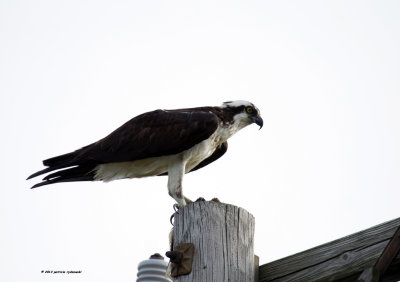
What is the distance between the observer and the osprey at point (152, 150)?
668 centimetres

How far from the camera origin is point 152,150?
22.1 feet

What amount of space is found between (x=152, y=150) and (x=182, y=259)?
3351 mm

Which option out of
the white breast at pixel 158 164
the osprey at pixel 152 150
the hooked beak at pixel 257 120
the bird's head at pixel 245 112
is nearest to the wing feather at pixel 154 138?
the osprey at pixel 152 150

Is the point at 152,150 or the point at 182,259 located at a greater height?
the point at 152,150

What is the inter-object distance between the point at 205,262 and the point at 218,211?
31cm

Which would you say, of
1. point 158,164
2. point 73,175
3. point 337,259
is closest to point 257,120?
point 158,164

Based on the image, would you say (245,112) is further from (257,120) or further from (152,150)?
(152,150)

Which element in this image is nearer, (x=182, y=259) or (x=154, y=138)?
(x=182, y=259)

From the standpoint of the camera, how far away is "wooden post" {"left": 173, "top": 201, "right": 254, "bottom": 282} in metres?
3.36

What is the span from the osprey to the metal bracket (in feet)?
9.76

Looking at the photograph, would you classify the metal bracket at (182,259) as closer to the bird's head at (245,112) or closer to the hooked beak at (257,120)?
the bird's head at (245,112)

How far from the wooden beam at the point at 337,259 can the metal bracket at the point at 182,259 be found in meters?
0.45

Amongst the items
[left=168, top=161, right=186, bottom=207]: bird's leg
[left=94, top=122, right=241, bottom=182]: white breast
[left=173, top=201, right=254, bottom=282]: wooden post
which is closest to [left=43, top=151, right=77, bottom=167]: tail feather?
[left=94, top=122, right=241, bottom=182]: white breast

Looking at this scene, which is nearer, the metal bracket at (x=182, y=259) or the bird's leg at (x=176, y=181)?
the metal bracket at (x=182, y=259)
